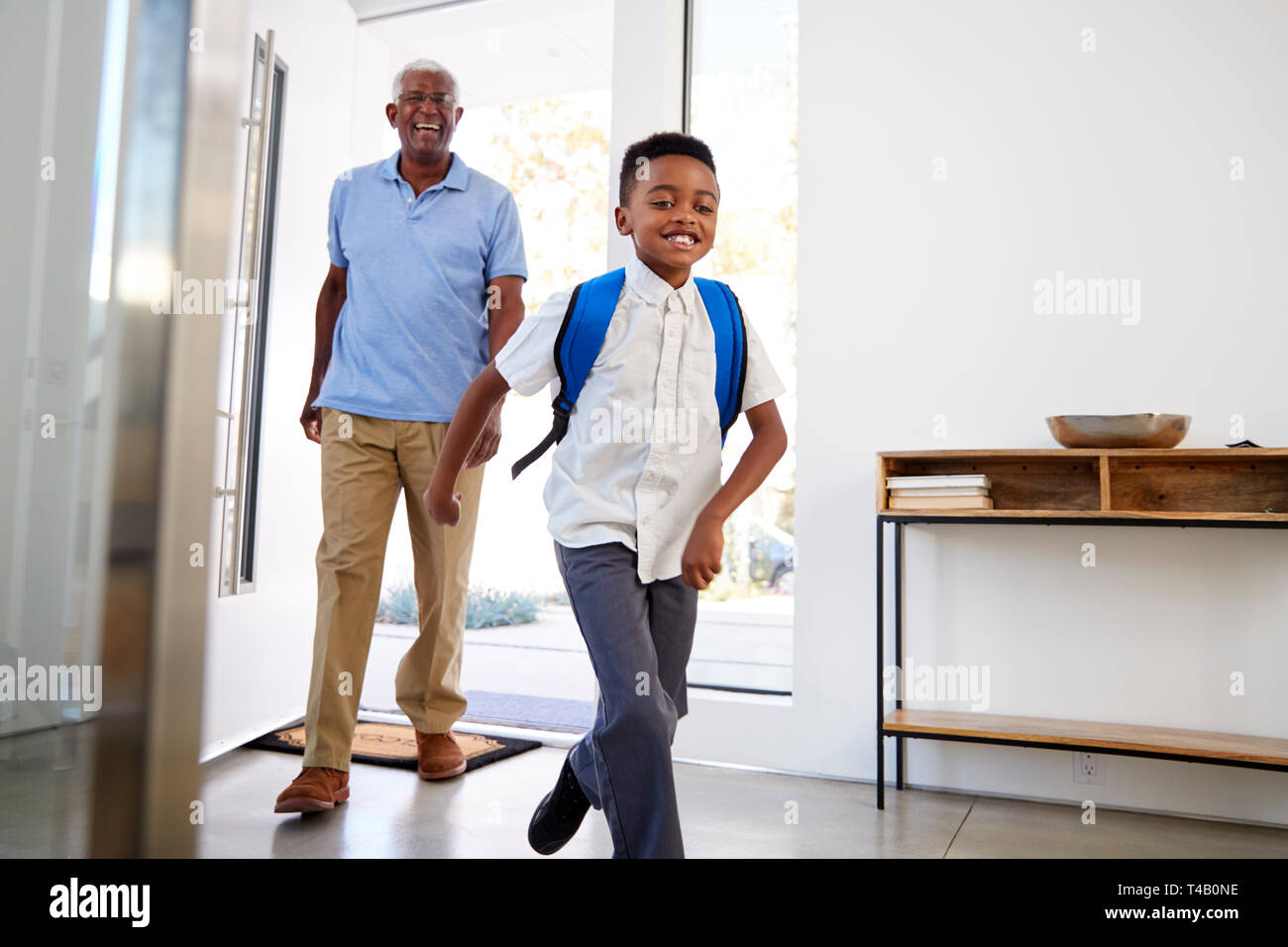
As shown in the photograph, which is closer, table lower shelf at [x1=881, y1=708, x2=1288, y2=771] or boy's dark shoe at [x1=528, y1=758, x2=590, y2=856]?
boy's dark shoe at [x1=528, y1=758, x2=590, y2=856]

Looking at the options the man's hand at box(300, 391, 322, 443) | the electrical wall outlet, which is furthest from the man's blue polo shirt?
the electrical wall outlet

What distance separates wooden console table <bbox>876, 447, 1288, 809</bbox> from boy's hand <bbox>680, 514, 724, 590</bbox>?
113cm

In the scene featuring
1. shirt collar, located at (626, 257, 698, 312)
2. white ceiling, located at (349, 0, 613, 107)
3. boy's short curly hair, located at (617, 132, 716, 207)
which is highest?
white ceiling, located at (349, 0, 613, 107)

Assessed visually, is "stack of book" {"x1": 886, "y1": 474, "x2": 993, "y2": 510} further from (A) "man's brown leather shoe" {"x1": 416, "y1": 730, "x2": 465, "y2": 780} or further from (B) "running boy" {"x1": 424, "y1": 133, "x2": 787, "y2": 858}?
(A) "man's brown leather shoe" {"x1": 416, "y1": 730, "x2": 465, "y2": 780}

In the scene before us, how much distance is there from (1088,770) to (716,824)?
1.01 m

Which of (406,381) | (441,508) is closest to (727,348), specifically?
(441,508)

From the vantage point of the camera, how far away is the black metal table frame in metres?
2.18

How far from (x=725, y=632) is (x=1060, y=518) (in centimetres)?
110

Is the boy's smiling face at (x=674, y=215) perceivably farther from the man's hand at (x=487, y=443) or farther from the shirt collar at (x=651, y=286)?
the man's hand at (x=487, y=443)

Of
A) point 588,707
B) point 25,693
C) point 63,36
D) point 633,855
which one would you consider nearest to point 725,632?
point 588,707

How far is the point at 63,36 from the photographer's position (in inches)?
68.6

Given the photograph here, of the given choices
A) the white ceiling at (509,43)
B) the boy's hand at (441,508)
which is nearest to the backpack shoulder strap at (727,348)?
the boy's hand at (441,508)

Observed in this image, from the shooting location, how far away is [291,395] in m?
3.14

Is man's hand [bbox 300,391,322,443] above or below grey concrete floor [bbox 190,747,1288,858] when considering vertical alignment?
above
